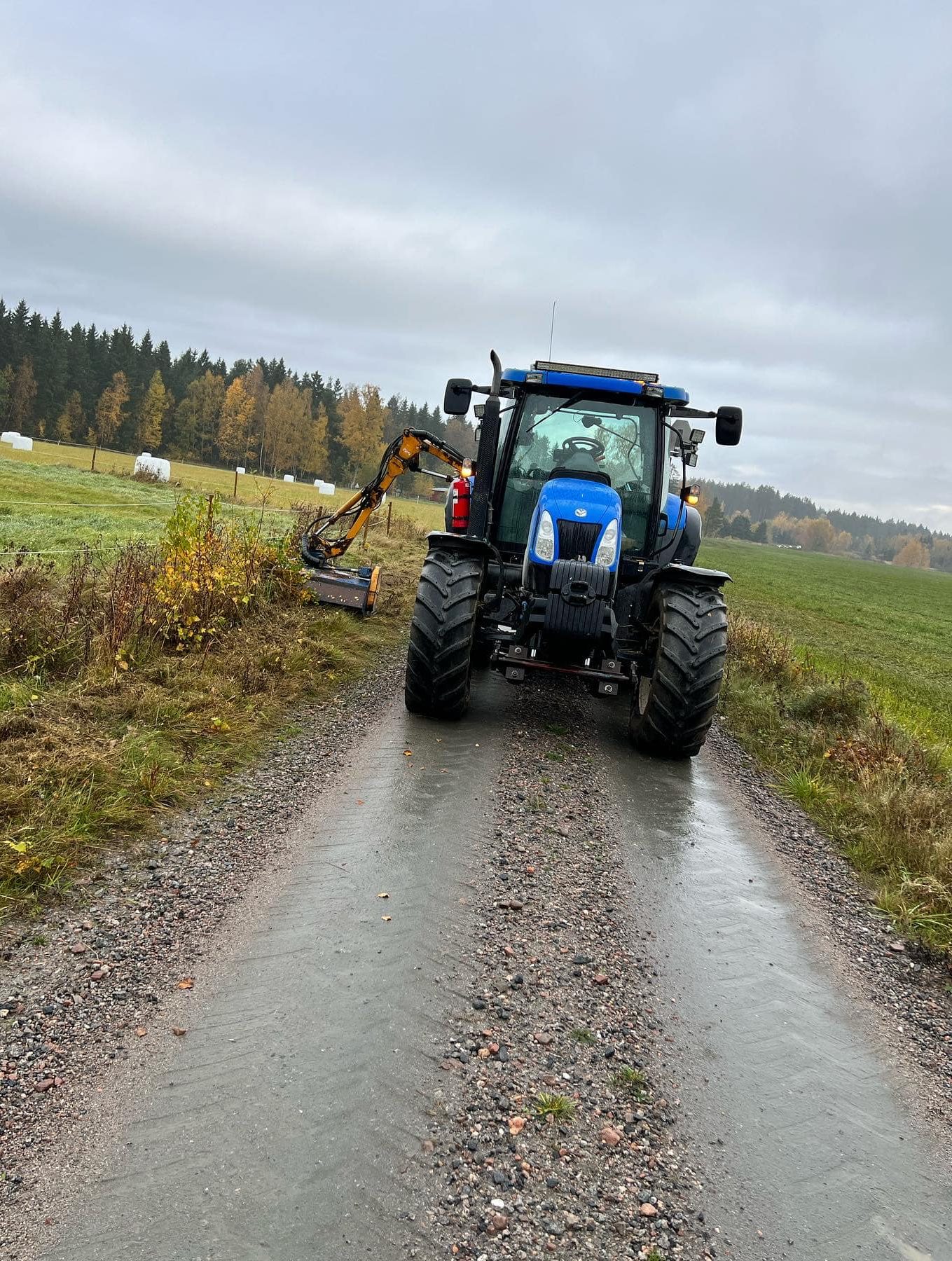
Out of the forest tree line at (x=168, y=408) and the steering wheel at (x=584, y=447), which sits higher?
the forest tree line at (x=168, y=408)

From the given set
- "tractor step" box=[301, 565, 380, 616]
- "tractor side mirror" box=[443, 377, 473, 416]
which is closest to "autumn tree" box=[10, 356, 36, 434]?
"tractor step" box=[301, 565, 380, 616]

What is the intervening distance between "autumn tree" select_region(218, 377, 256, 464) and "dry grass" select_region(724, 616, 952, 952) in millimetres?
73456

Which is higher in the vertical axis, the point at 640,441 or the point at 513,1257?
the point at 640,441

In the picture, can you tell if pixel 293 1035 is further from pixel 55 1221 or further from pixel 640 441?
pixel 640 441

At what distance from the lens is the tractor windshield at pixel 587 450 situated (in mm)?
7168

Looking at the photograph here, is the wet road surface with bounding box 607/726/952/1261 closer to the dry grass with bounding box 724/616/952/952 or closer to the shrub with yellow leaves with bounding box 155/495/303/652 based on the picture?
the dry grass with bounding box 724/616/952/952

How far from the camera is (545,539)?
6375mm

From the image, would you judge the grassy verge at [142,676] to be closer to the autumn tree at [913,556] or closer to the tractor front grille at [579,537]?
the tractor front grille at [579,537]

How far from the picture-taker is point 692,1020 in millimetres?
3229

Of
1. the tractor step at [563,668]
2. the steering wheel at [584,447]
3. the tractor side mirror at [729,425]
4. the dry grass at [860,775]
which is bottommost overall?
the dry grass at [860,775]

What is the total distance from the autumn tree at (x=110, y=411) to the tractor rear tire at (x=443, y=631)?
234 ft

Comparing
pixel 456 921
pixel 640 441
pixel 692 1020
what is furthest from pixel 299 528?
pixel 692 1020

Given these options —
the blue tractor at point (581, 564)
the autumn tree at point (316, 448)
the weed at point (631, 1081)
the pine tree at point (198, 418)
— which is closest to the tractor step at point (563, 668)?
the blue tractor at point (581, 564)

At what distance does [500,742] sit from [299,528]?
260 inches
